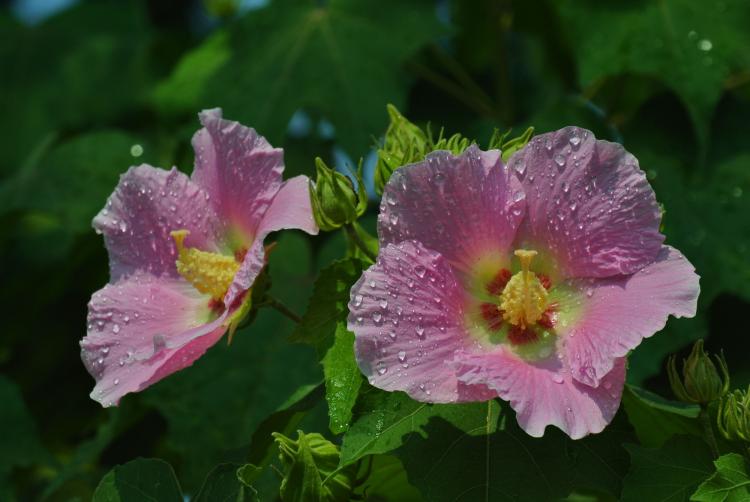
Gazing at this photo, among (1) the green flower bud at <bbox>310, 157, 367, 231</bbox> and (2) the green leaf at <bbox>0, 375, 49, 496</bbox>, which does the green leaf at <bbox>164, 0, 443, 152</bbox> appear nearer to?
(2) the green leaf at <bbox>0, 375, 49, 496</bbox>

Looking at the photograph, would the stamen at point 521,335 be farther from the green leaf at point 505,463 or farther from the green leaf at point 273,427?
the green leaf at point 273,427

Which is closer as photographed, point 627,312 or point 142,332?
point 627,312

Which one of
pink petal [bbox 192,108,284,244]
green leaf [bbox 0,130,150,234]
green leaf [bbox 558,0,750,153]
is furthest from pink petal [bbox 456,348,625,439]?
green leaf [bbox 0,130,150,234]

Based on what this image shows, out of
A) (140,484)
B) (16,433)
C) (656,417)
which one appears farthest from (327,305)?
(16,433)

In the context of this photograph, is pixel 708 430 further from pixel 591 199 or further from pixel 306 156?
pixel 306 156

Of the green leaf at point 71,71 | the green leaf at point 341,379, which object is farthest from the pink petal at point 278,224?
the green leaf at point 71,71

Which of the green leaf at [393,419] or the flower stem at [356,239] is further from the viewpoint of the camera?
the flower stem at [356,239]
